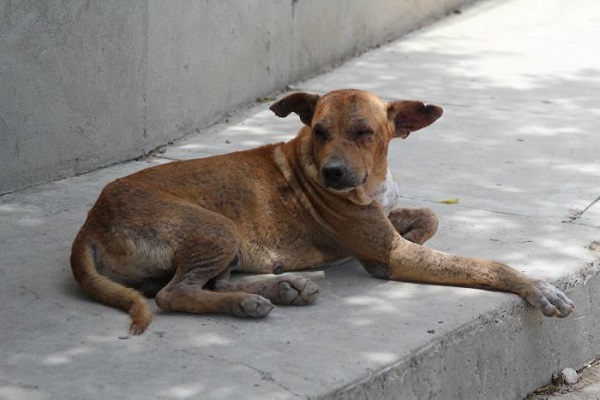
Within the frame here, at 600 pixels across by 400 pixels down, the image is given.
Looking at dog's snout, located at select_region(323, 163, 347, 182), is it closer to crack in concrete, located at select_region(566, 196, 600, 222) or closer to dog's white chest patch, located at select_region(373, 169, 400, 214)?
dog's white chest patch, located at select_region(373, 169, 400, 214)

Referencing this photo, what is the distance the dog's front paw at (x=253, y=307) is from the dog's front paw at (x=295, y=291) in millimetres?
177

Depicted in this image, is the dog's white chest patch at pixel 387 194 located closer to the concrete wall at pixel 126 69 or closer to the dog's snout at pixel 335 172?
the dog's snout at pixel 335 172

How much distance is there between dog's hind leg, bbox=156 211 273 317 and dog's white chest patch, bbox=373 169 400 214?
765 mm

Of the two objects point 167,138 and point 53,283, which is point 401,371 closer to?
point 53,283

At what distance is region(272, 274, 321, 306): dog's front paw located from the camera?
17.0 feet

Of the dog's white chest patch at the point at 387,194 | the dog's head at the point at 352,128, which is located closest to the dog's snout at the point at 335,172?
the dog's head at the point at 352,128

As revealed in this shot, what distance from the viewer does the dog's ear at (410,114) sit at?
5734mm

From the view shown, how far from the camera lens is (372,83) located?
9.70 metres

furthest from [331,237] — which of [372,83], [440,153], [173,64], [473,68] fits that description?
[473,68]

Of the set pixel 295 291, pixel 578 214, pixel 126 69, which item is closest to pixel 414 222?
pixel 295 291

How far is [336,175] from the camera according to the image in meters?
5.32

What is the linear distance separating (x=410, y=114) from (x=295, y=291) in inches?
45.6

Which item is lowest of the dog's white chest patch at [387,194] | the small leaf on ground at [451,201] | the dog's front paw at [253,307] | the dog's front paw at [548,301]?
the small leaf on ground at [451,201]

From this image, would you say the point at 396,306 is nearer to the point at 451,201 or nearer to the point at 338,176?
the point at 338,176
